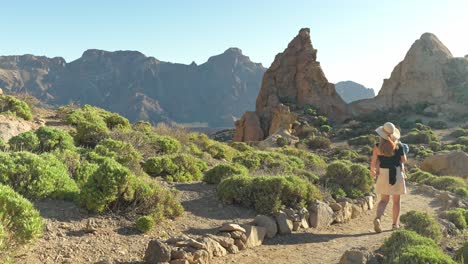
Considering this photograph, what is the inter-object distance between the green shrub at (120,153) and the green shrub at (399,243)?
6.17 m

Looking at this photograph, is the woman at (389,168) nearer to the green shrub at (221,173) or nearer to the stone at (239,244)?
the stone at (239,244)

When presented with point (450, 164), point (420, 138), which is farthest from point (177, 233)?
point (420, 138)

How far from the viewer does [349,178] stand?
12.7 meters

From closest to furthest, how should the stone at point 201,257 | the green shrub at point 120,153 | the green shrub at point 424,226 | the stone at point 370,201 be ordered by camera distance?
the stone at point 201,257, the green shrub at point 424,226, the green shrub at point 120,153, the stone at point 370,201

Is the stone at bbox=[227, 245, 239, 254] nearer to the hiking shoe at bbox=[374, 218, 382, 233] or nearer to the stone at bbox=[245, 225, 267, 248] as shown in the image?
the stone at bbox=[245, 225, 267, 248]

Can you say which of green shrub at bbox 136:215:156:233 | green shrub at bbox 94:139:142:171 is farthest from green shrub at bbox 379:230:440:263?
green shrub at bbox 94:139:142:171

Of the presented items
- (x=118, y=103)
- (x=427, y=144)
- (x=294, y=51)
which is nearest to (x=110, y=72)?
(x=118, y=103)

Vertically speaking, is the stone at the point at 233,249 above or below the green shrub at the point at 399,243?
below

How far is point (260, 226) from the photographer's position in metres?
8.20

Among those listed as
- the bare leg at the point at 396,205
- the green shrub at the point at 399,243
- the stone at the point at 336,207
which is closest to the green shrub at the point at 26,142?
the stone at the point at 336,207

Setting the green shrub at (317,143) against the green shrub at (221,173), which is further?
→ the green shrub at (317,143)

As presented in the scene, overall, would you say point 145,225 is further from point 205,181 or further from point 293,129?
point 293,129

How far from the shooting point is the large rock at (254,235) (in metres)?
7.65

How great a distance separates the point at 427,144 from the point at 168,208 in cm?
3259
